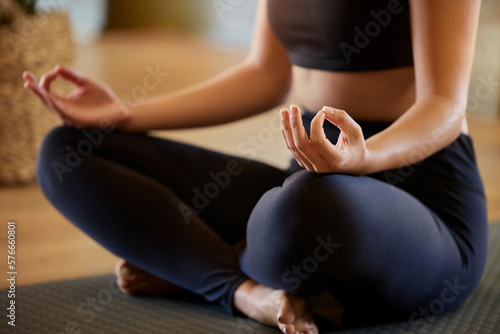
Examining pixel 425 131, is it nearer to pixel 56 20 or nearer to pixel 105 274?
pixel 105 274

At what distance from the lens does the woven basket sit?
183 centimetres

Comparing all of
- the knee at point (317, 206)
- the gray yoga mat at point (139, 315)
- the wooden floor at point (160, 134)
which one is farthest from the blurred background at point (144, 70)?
the knee at point (317, 206)

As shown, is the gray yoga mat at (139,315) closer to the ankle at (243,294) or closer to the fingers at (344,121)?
the ankle at (243,294)

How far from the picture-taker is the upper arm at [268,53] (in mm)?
1192

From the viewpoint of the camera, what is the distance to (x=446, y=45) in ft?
2.89

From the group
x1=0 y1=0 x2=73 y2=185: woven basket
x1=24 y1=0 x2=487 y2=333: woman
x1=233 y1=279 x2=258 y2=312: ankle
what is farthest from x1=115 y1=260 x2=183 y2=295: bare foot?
x1=0 y1=0 x2=73 y2=185: woven basket

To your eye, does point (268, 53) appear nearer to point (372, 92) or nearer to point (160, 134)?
point (372, 92)

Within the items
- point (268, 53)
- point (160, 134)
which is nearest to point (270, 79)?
point (268, 53)

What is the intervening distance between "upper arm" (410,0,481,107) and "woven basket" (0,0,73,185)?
1246 mm

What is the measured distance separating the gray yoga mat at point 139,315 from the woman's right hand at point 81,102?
0.28 meters

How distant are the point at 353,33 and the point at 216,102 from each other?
30 centimetres

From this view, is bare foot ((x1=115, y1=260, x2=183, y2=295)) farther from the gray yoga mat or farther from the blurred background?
the blurred background

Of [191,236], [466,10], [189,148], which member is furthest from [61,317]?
[466,10]

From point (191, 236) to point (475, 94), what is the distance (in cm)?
210
